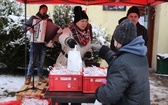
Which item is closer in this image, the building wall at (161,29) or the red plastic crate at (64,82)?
the red plastic crate at (64,82)

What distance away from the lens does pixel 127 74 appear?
189cm

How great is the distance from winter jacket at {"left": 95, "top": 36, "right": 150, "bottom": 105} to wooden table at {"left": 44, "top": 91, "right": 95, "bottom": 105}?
0.39m

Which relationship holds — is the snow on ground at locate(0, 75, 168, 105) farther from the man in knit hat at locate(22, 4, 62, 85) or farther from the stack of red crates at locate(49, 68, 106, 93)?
the stack of red crates at locate(49, 68, 106, 93)

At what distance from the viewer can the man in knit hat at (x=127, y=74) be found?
1.89 metres

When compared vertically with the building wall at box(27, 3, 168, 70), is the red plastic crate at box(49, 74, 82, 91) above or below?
below

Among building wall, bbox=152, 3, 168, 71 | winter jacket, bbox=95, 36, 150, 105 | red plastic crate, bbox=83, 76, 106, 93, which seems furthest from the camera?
building wall, bbox=152, 3, 168, 71

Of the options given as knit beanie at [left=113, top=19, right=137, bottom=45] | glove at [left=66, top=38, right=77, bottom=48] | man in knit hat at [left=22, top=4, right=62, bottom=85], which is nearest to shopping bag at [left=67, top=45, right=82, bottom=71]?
glove at [left=66, top=38, right=77, bottom=48]

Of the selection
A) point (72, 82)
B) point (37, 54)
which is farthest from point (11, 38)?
point (72, 82)

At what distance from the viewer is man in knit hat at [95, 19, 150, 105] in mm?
1889

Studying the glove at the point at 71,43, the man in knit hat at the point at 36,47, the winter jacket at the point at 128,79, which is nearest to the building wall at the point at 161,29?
the man in knit hat at the point at 36,47

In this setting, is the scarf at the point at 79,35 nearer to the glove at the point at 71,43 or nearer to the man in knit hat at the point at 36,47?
the glove at the point at 71,43

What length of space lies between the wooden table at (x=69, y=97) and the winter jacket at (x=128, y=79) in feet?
1.27

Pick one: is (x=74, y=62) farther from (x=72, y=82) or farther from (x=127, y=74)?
(x=127, y=74)

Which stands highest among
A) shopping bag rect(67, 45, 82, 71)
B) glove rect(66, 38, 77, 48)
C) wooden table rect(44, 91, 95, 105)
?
glove rect(66, 38, 77, 48)
